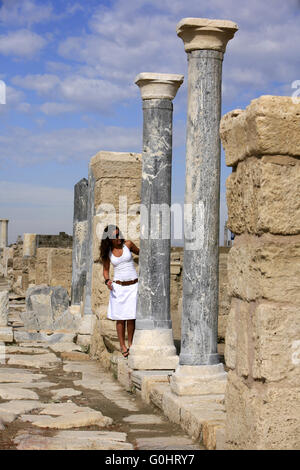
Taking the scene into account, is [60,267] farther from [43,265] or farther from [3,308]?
[3,308]

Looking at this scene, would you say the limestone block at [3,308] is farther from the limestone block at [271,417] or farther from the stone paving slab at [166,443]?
the limestone block at [271,417]

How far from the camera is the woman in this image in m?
8.34

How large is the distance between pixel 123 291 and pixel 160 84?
240 cm

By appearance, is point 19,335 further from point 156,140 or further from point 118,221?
point 156,140

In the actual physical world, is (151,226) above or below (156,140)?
below

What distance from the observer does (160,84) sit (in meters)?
7.79

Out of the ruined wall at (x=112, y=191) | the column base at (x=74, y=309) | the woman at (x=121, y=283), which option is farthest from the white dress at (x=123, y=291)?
the column base at (x=74, y=309)

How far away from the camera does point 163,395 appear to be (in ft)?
20.4

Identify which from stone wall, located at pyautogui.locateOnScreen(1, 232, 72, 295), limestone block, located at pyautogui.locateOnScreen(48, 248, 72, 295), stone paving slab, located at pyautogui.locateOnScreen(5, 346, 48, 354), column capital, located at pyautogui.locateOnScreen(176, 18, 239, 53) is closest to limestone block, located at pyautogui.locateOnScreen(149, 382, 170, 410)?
column capital, located at pyautogui.locateOnScreen(176, 18, 239, 53)

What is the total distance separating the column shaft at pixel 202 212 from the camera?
614 cm

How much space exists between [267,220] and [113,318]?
4.55 meters

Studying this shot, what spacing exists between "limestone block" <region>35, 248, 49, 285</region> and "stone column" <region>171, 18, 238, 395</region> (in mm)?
12841

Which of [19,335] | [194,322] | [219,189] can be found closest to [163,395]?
[194,322]

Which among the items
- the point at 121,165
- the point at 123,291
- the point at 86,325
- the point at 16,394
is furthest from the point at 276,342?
the point at 86,325
